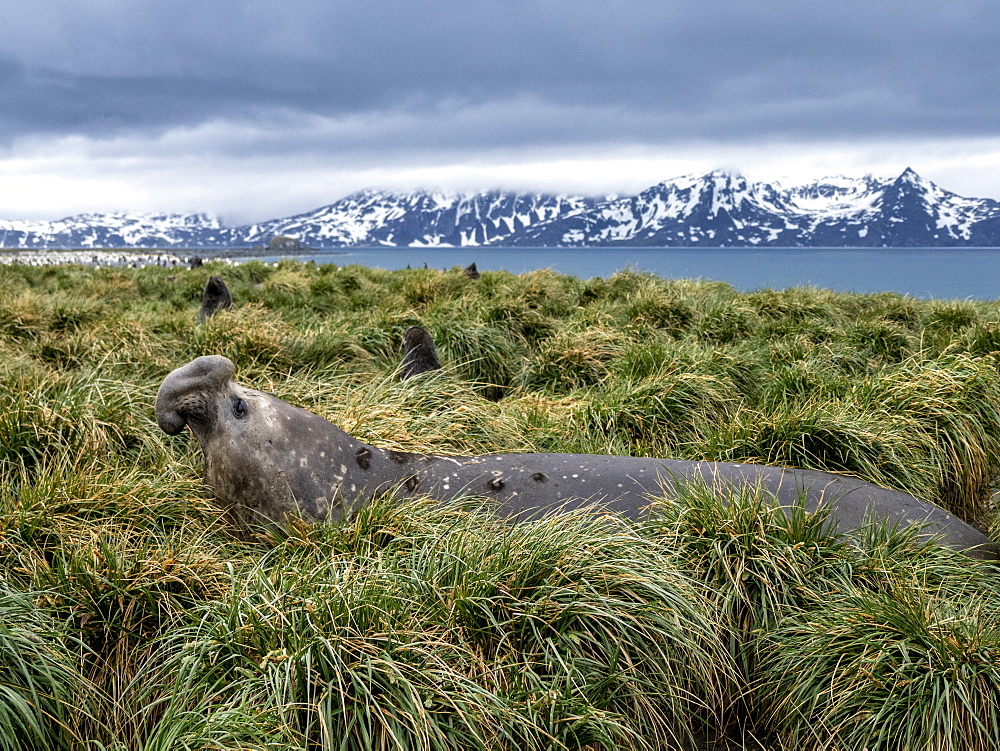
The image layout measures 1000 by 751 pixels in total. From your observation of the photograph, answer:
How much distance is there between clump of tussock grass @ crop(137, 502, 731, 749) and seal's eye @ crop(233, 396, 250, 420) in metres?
0.99

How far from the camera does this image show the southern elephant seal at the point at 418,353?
717cm

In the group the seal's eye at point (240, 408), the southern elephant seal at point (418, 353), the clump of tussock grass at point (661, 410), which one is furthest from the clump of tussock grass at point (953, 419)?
the seal's eye at point (240, 408)

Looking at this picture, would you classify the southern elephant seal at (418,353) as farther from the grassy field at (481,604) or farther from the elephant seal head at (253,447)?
the elephant seal head at (253,447)


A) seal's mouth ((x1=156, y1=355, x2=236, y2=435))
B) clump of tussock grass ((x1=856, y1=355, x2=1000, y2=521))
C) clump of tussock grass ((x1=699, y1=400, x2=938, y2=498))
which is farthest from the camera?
clump of tussock grass ((x1=856, y1=355, x2=1000, y2=521))

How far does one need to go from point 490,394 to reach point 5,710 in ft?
20.0

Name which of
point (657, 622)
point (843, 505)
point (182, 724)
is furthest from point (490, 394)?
point (182, 724)

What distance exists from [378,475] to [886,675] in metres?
2.86

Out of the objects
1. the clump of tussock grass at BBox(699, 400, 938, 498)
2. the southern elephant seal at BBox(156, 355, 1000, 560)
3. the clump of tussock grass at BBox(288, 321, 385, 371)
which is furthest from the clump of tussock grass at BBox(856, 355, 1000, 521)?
the clump of tussock grass at BBox(288, 321, 385, 371)

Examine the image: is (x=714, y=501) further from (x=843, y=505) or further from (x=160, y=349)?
(x=160, y=349)

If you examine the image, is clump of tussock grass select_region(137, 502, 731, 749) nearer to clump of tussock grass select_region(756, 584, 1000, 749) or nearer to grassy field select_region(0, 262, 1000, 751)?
grassy field select_region(0, 262, 1000, 751)

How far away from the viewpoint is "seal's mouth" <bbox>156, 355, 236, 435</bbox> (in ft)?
13.8

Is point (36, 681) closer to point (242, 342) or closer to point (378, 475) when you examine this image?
point (378, 475)

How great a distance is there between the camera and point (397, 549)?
3637mm

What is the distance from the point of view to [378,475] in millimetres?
4402
